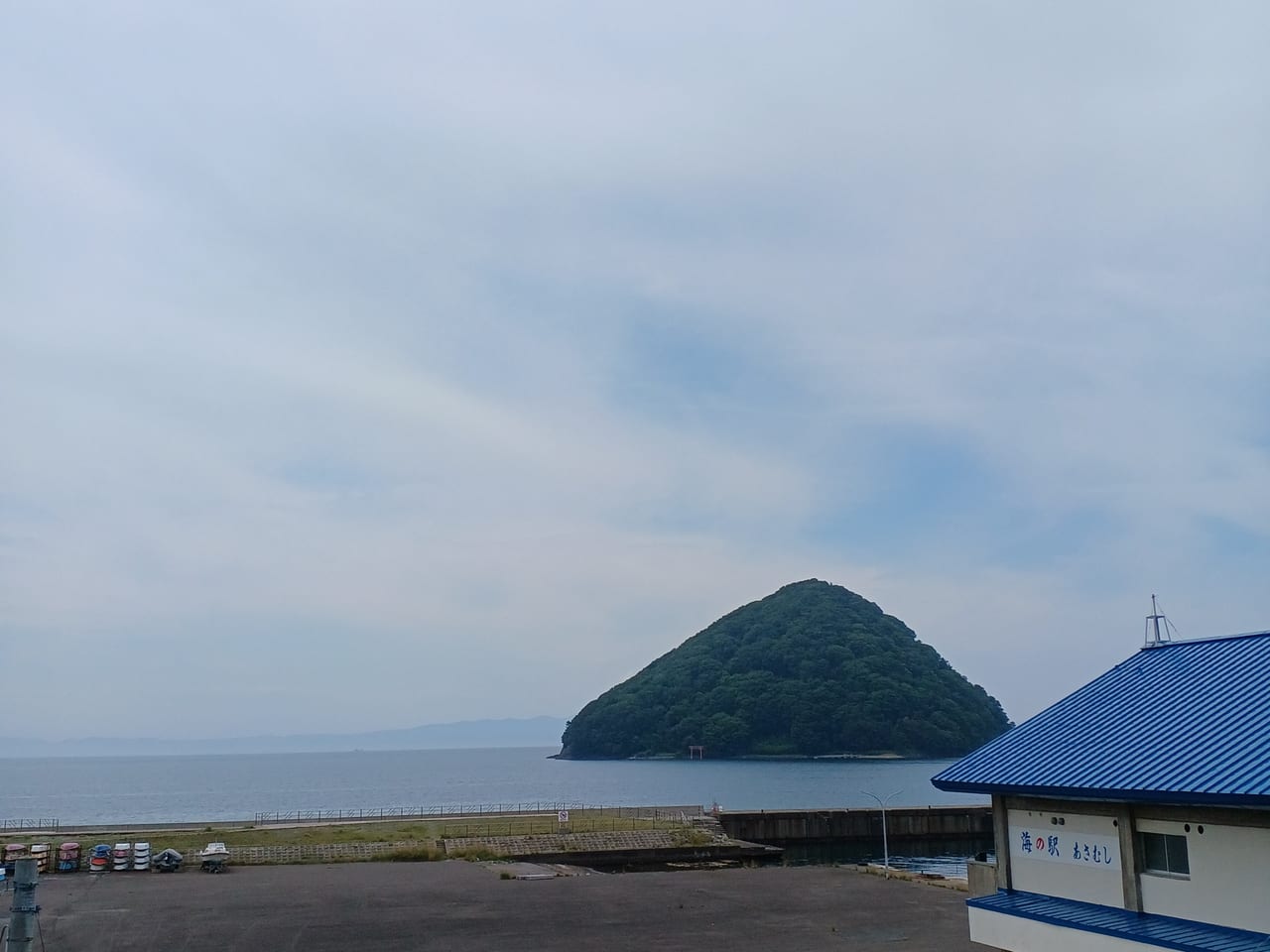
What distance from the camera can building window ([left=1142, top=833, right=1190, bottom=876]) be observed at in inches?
649

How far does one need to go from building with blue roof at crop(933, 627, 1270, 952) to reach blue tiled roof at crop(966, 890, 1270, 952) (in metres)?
0.03

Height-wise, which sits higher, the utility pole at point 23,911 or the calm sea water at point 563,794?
the utility pole at point 23,911

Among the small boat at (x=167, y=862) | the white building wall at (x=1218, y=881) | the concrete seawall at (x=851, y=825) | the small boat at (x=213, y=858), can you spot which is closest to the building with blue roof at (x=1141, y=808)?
the white building wall at (x=1218, y=881)

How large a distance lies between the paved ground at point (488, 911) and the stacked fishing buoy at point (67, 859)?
209cm

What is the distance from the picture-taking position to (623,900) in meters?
36.1

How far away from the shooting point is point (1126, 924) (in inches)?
651

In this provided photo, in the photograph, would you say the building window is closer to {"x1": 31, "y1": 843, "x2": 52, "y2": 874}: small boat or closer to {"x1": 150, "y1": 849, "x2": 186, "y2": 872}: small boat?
{"x1": 150, "y1": 849, "x2": 186, "y2": 872}: small boat

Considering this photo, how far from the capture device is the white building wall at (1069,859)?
17.6 meters

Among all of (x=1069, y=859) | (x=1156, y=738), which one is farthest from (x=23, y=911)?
(x=1156, y=738)

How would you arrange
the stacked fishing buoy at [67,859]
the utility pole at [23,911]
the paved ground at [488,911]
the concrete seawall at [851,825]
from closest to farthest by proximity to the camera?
the utility pole at [23,911] → the paved ground at [488,911] → the stacked fishing buoy at [67,859] → the concrete seawall at [851,825]

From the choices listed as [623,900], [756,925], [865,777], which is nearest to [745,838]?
[623,900]

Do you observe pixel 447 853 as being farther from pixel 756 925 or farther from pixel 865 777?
pixel 865 777

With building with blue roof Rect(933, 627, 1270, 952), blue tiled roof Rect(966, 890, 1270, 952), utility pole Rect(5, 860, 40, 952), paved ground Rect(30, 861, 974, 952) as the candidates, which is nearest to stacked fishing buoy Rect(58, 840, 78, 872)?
paved ground Rect(30, 861, 974, 952)

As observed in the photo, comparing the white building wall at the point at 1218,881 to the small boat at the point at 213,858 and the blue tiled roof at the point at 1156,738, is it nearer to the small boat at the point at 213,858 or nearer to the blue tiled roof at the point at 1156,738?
the blue tiled roof at the point at 1156,738
